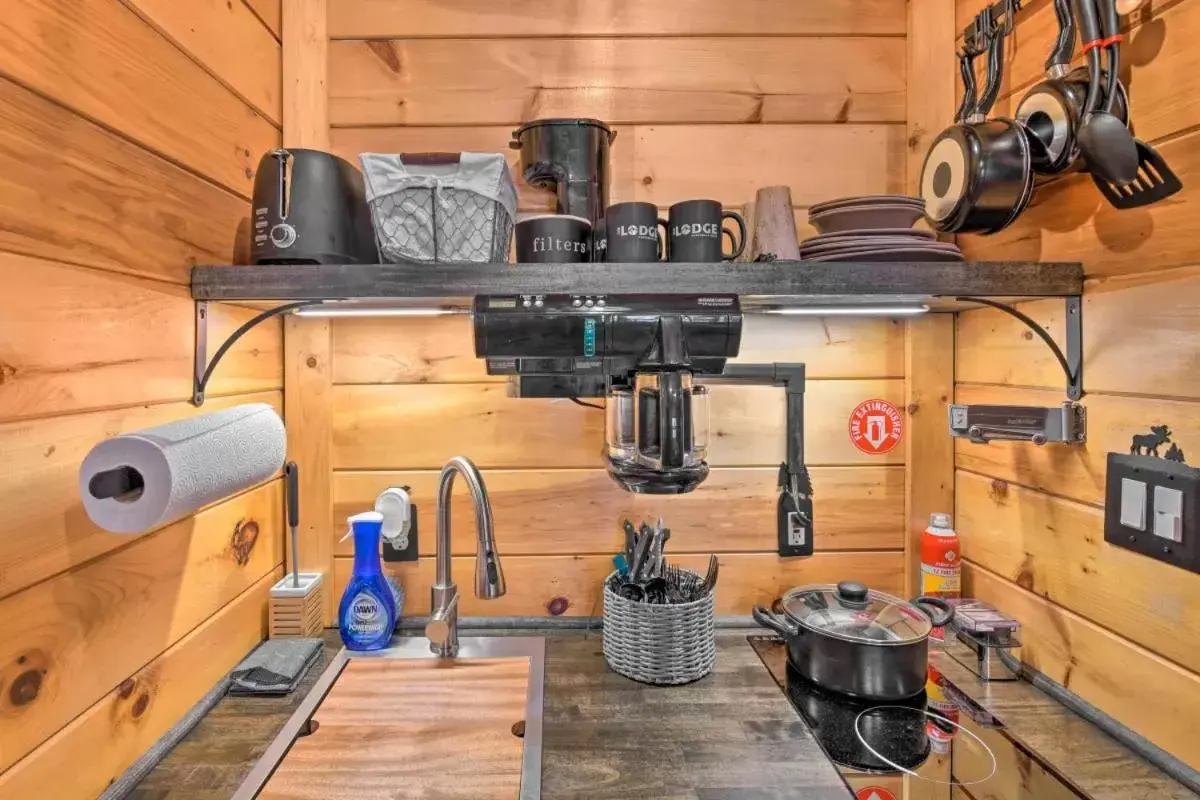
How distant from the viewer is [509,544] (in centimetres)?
127

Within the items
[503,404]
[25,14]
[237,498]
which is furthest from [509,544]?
[25,14]

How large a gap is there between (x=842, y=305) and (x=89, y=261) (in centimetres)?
114

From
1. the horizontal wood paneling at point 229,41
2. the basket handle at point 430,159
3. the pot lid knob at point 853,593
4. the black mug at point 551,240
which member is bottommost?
the pot lid knob at point 853,593

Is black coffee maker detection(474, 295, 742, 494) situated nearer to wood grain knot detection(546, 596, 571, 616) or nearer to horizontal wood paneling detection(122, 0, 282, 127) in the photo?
wood grain knot detection(546, 596, 571, 616)

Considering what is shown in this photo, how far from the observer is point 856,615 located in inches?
41.6

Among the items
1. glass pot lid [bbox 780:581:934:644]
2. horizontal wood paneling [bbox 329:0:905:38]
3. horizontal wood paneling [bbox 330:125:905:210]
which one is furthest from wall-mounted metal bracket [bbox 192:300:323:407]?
glass pot lid [bbox 780:581:934:644]

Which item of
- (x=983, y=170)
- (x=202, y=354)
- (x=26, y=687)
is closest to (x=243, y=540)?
(x=202, y=354)

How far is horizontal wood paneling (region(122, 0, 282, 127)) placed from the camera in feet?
3.01

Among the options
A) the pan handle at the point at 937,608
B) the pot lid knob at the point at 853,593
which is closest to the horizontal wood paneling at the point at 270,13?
the pot lid knob at the point at 853,593

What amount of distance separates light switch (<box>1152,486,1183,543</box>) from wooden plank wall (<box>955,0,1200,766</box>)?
5 cm

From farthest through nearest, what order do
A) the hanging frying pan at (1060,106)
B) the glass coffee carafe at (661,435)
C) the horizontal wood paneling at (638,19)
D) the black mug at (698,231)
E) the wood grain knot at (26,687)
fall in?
1. the horizontal wood paneling at (638,19)
2. the black mug at (698,231)
3. the hanging frying pan at (1060,106)
4. the glass coffee carafe at (661,435)
5. the wood grain knot at (26,687)

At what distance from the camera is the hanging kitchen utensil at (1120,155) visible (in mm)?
817

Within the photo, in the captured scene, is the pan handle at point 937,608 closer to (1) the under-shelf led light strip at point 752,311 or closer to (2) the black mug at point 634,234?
(1) the under-shelf led light strip at point 752,311

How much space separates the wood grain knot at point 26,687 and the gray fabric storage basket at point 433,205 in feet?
2.17
